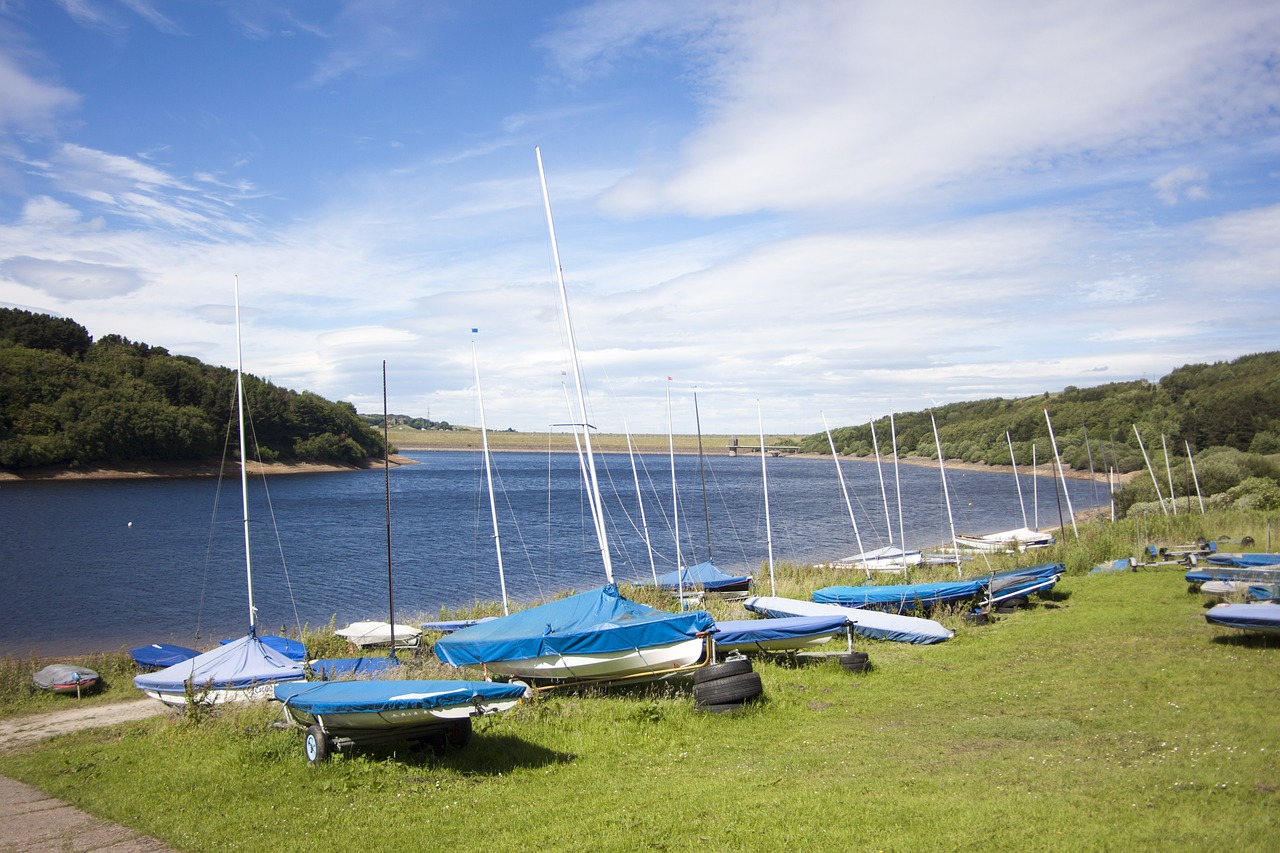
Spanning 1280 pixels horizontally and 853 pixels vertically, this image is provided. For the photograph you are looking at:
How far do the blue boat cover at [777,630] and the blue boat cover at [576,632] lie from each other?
2.21 metres

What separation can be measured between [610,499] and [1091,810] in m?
92.4

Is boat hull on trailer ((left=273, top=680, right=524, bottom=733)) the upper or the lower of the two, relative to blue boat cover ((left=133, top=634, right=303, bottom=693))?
upper

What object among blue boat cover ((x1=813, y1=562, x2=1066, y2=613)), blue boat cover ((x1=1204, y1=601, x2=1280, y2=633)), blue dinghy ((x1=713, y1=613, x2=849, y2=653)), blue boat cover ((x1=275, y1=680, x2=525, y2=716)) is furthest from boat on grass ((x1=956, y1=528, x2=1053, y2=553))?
blue boat cover ((x1=275, y1=680, x2=525, y2=716))

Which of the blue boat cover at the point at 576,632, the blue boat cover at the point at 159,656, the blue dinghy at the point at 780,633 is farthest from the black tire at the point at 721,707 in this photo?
the blue boat cover at the point at 159,656

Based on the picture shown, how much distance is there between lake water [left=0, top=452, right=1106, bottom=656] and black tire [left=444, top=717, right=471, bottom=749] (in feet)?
61.8

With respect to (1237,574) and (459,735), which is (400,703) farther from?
(1237,574)

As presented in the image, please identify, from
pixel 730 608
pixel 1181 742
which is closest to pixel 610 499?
pixel 730 608

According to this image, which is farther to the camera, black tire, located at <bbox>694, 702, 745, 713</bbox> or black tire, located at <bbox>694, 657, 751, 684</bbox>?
black tire, located at <bbox>694, 657, 751, 684</bbox>

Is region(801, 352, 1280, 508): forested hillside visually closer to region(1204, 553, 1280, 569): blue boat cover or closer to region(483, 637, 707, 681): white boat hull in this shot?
region(1204, 553, 1280, 569): blue boat cover

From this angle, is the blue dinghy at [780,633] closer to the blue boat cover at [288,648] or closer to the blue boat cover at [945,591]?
the blue boat cover at [945,591]

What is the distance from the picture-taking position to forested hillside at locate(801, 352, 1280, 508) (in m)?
53.5

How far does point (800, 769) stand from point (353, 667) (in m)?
12.6

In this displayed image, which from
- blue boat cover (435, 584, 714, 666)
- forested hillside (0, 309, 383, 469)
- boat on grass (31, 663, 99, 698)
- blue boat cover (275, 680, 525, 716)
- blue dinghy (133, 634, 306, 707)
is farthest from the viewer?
forested hillside (0, 309, 383, 469)

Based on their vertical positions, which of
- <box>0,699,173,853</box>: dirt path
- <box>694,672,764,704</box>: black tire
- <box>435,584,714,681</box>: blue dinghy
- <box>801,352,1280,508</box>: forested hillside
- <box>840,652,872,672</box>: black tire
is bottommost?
<box>840,652,872,672</box>: black tire
